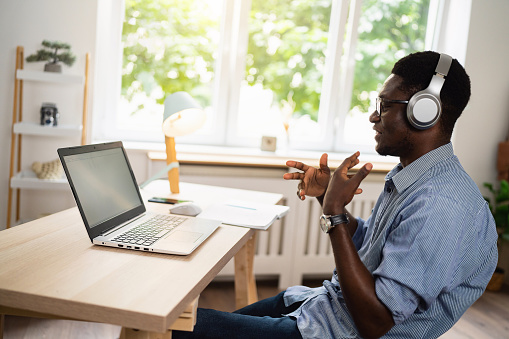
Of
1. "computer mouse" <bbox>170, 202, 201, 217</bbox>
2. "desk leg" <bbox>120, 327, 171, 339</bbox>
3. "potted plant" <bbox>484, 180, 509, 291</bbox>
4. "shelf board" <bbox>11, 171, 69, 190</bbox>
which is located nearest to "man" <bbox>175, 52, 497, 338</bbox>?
"desk leg" <bbox>120, 327, 171, 339</bbox>

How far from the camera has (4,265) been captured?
1.03 metres

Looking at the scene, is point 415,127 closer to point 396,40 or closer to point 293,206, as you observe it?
point 293,206

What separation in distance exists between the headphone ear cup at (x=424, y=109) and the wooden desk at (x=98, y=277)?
572 millimetres

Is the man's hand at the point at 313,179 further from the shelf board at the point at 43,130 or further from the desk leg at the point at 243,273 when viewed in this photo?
the shelf board at the point at 43,130

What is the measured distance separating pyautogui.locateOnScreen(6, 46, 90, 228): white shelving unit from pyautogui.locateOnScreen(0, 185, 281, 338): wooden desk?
1.10m

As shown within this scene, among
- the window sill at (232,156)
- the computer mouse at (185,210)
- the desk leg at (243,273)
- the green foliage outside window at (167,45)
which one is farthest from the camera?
the green foliage outside window at (167,45)

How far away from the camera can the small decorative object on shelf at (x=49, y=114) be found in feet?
8.03

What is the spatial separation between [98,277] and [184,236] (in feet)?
1.10

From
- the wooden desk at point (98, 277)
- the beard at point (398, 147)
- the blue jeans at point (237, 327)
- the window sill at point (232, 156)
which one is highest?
the beard at point (398, 147)

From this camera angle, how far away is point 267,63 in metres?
3.19

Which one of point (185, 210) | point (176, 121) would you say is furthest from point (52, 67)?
point (185, 210)

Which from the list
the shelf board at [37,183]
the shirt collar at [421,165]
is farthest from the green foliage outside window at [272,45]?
the shirt collar at [421,165]

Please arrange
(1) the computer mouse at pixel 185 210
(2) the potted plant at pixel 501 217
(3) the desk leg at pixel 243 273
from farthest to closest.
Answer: (2) the potted plant at pixel 501 217, (3) the desk leg at pixel 243 273, (1) the computer mouse at pixel 185 210

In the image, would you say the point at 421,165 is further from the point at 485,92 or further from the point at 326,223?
the point at 485,92
